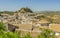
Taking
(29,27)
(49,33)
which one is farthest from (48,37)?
(29,27)

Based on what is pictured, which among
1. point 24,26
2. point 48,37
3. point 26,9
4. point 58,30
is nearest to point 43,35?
point 48,37

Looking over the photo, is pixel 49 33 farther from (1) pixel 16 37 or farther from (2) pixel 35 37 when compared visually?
(1) pixel 16 37

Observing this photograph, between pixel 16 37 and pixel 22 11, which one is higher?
pixel 16 37

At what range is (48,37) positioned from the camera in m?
18.7

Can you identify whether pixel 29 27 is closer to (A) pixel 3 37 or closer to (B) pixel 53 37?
(B) pixel 53 37

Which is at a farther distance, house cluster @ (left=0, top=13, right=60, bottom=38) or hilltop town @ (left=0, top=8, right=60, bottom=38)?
hilltop town @ (left=0, top=8, right=60, bottom=38)

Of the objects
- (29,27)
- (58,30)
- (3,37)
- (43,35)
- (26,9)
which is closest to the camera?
(3,37)

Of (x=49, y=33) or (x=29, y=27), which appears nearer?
(x=49, y=33)

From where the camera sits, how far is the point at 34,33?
21750 mm

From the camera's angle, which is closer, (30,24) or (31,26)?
(31,26)

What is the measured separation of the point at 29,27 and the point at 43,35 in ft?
34.1

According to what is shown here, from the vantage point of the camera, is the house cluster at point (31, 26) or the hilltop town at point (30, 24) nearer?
the house cluster at point (31, 26)

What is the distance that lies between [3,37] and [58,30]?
16.8 meters

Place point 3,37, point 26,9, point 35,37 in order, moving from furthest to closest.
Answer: point 26,9, point 35,37, point 3,37
